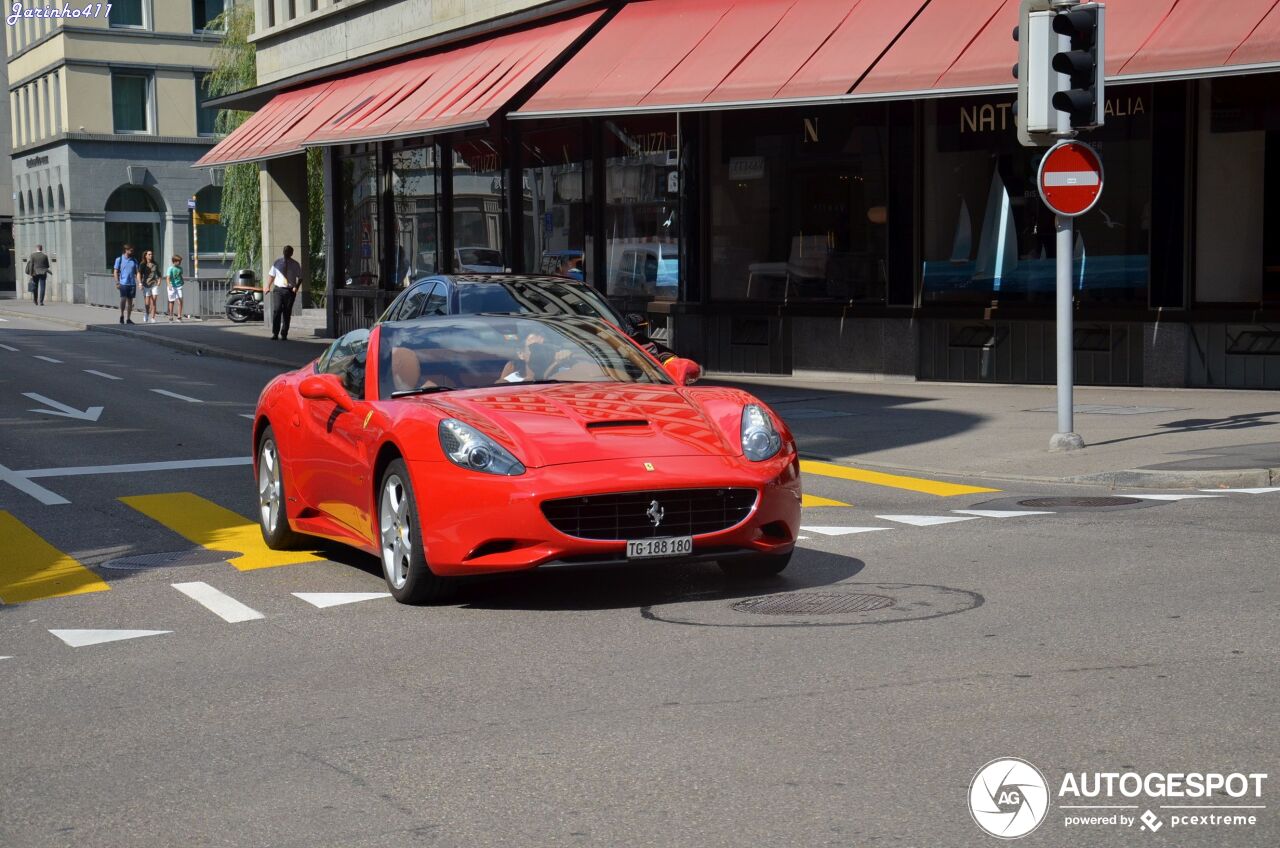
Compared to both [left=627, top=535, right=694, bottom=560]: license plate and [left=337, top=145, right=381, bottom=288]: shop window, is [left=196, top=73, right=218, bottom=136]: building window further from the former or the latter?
[left=627, top=535, right=694, bottom=560]: license plate

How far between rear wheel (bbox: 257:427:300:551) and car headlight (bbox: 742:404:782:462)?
306 cm

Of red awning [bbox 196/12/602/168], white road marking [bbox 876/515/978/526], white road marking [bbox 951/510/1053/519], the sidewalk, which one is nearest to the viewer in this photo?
white road marking [bbox 876/515/978/526]

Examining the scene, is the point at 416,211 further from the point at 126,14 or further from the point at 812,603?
the point at 126,14

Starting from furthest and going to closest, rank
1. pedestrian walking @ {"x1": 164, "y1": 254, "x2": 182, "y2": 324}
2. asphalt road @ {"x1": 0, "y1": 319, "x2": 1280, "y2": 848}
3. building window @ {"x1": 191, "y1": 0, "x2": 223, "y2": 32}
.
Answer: building window @ {"x1": 191, "y1": 0, "x2": 223, "y2": 32}, pedestrian walking @ {"x1": 164, "y1": 254, "x2": 182, "y2": 324}, asphalt road @ {"x1": 0, "y1": 319, "x2": 1280, "y2": 848}

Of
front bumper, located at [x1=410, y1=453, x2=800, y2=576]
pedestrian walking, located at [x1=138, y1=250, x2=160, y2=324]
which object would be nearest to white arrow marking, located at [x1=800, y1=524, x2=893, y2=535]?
front bumper, located at [x1=410, y1=453, x2=800, y2=576]

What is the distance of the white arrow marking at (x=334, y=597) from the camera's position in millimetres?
8609

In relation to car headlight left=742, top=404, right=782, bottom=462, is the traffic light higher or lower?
higher

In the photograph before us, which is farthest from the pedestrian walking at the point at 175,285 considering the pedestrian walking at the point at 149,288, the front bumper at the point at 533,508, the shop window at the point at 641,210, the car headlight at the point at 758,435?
the front bumper at the point at 533,508

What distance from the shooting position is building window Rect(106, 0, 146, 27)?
67062mm

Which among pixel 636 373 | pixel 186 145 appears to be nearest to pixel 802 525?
pixel 636 373

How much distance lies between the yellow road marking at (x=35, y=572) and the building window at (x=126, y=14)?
6011 centimetres

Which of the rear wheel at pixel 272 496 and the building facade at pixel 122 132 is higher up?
the building facade at pixel 122 132

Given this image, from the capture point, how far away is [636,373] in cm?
951

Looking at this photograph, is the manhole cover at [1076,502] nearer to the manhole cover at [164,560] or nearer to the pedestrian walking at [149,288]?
the manhole cover at [164,560]
